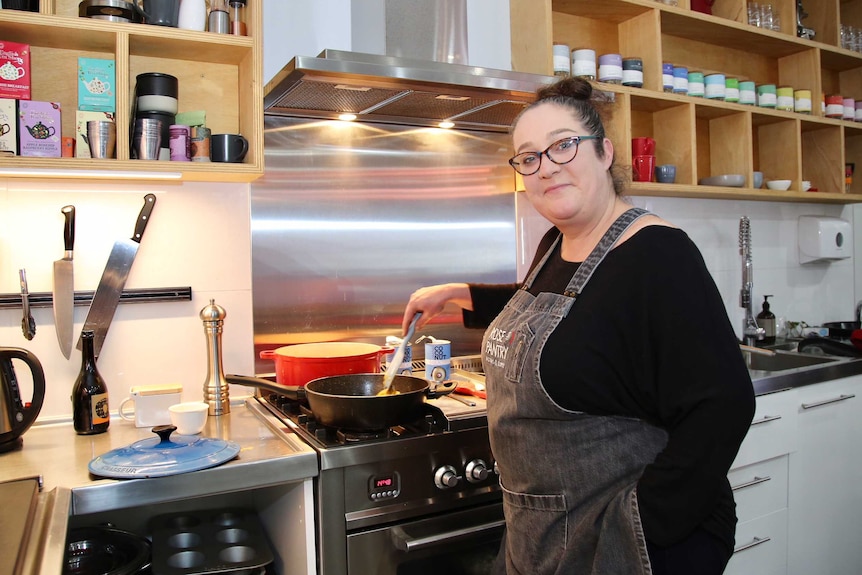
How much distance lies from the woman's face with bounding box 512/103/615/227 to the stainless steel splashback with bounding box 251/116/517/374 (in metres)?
0.98

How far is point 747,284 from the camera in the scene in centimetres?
287

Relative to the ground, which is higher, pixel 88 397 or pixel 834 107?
pixel 834 107

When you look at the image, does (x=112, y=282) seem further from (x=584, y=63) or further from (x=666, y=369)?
(x=584, y=63)

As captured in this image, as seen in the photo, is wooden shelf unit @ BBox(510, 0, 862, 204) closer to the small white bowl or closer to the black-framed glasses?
the small white bowl

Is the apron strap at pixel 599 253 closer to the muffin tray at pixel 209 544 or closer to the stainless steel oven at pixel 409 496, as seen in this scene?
the stainless steel oven at pixel 409 496

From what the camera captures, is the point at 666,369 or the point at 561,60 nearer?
the point at 666,369

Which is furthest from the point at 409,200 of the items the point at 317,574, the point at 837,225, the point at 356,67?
the point at 837,225

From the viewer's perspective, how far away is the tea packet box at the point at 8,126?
Result: 153 cm

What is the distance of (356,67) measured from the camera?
165 centimetres

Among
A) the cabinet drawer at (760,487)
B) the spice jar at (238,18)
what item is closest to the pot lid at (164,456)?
the spice jar at (238,18)

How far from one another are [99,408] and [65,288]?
322mm

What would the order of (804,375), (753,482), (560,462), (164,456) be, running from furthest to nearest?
(804,375), (753,482), (164,456), (560,462)

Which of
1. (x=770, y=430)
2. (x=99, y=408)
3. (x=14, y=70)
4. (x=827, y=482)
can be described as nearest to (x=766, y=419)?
(x=770, y=430)

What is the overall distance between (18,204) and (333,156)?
2.84ft
